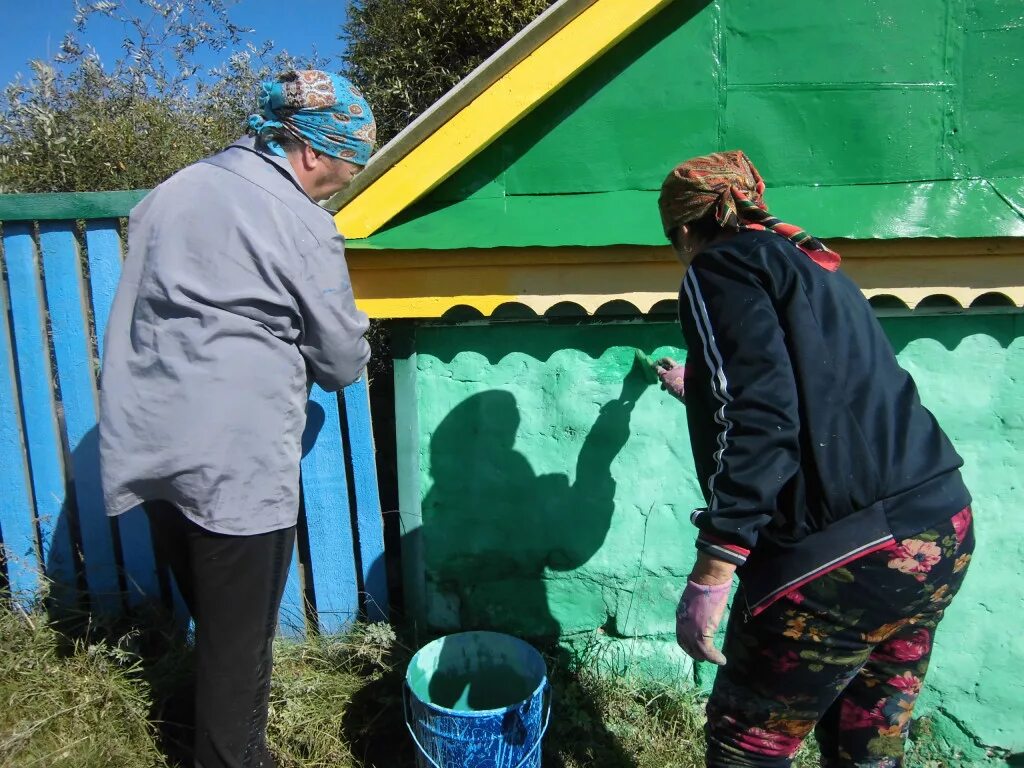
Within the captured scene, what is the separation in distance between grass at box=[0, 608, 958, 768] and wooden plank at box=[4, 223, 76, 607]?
0.23 metres

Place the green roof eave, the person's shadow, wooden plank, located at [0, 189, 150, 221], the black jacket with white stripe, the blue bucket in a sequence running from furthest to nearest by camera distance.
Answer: the person's shadow < wooden plank, located at [0, 189, 150, 221] < the green roof eave < the blue bucket < the black jacket with white stripe

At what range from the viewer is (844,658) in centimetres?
179

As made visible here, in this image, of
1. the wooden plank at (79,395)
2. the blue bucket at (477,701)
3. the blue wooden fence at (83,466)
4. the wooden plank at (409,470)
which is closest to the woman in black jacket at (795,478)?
the blue bucket at (477,701)

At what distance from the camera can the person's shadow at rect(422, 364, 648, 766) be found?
9.71 feet

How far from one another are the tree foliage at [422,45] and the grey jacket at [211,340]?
17.3 ft

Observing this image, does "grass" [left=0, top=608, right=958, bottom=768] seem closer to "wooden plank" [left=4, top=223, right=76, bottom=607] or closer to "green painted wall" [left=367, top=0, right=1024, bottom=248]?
"wooden plank" [left=4, top=223, right=76, bottom=607]

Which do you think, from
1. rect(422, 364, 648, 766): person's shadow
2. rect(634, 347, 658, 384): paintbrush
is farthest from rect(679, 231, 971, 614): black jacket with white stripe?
rect(422, 364, 648, 766): person's shadow

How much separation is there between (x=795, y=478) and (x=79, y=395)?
2740 millimetres

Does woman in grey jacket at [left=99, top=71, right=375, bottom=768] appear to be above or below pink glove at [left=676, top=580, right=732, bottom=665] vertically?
above

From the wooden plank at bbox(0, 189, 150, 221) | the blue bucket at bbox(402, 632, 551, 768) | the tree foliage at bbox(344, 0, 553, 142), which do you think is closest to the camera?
the blue bucket at bbox(402, 632, 551, 768)

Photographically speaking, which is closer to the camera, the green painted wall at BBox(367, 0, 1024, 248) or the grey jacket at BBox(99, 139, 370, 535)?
the grey jacket at BBox(99, 139, 370, 535)

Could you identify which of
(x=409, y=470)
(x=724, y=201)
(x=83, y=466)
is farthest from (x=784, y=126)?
(x=83, y=466)

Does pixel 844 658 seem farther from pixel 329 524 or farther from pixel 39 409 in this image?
pixel 39 409

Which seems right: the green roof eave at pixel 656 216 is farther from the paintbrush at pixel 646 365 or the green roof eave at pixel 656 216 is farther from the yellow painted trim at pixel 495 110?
the paintbrush at pixel 646 365
